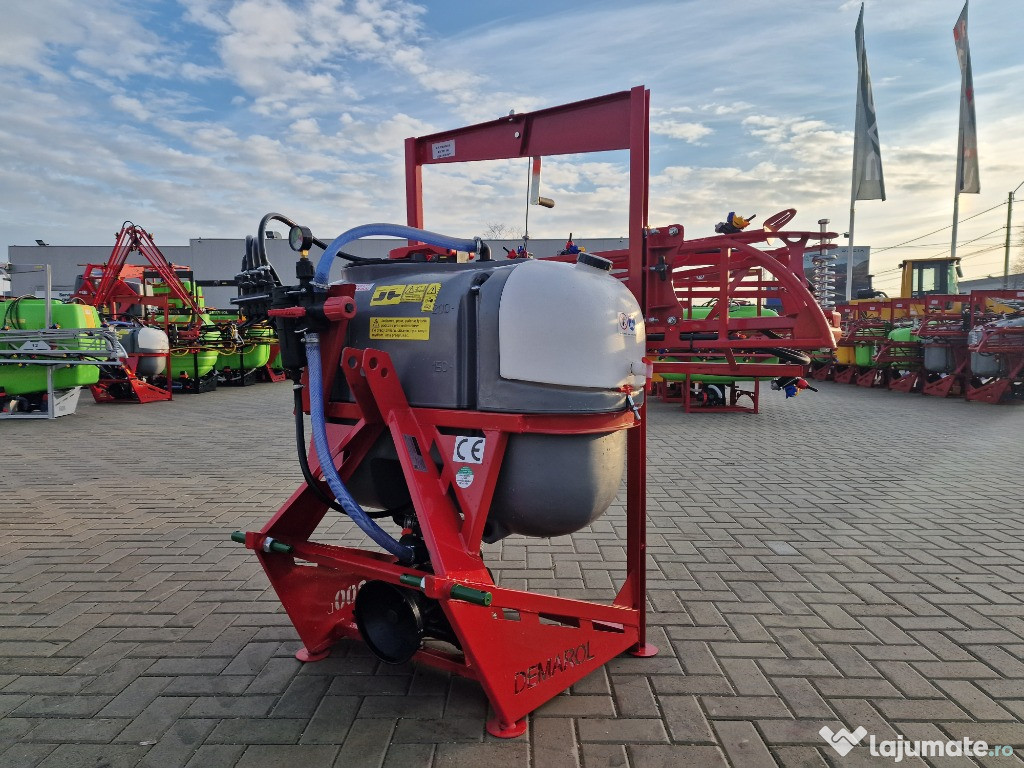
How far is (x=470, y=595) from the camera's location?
2090mm

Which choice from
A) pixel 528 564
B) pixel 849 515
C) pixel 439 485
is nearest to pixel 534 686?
pixel 439 485

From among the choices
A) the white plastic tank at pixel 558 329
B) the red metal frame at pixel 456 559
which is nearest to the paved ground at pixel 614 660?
the red metal frame at pixel 456 559

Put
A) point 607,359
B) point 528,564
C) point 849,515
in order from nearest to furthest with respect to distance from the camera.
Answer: point 607,359
point 528,564
point 849,515

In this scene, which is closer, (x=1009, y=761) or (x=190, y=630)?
(x=1009, y=761)

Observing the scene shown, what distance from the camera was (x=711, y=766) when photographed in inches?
83.4

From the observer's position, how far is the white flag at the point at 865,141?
21.0 m

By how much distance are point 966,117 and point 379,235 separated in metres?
24.9

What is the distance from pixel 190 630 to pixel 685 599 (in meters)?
2.42

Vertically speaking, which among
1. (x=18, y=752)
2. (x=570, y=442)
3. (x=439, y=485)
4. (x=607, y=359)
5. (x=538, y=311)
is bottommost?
(x=18, y=752)

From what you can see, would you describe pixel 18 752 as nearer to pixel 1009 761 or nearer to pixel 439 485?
pixel 439 485

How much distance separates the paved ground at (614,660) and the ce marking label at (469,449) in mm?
Result: 943

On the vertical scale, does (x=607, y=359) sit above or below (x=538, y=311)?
below

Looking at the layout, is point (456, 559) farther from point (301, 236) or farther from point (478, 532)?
point (301, 236)

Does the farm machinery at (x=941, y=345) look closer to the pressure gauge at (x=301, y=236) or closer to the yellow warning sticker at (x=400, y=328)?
the yellow warning sticker at (x=400, y=328)
